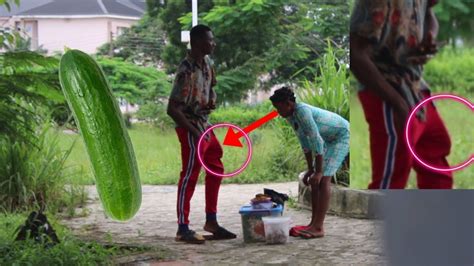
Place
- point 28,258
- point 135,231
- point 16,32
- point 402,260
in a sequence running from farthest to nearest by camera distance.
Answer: point 135,231 → point 16,32 → point 28,258 → point 402,260

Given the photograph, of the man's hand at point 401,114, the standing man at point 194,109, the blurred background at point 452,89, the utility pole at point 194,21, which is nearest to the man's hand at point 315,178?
the standing man at point 194,109

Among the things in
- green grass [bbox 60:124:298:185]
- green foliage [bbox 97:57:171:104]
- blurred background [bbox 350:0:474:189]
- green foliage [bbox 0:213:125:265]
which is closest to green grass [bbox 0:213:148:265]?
green foliage [bbox 0:213:125:265]

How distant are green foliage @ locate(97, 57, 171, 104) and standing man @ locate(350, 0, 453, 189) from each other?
1.91 metres

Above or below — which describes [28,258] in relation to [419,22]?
below

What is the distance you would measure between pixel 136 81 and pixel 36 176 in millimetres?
1455

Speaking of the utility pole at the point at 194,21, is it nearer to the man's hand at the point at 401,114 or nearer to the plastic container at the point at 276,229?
the plastic container at the point at 276,229

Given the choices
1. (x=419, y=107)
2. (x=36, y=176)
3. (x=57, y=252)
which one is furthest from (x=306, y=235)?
(x=419, y=107)

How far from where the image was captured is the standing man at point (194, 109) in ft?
15.1

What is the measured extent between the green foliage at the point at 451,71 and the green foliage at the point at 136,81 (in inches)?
79.5

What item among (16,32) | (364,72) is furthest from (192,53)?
(364,72)

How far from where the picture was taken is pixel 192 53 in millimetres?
4621

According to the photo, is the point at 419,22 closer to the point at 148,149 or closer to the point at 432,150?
the point at 432,150

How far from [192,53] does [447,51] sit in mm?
1947

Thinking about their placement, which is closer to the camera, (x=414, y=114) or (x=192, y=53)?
(x=414, y=114)
